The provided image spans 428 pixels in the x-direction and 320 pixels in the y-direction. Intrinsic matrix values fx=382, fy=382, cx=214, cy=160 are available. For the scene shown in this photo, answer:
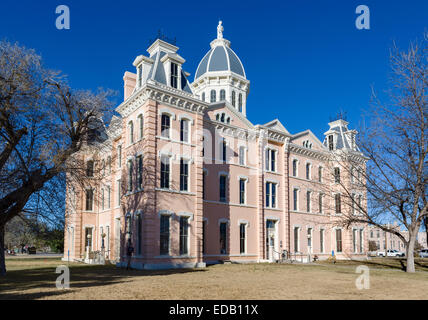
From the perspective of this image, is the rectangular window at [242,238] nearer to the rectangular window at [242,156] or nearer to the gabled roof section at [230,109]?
the rectangular window at [242,156]

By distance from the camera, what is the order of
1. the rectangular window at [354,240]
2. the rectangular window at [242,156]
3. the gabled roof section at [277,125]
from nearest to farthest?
the rectangular window at [242,156] → the gabled roof section at [277,125] → the rectangular window at [354,240]

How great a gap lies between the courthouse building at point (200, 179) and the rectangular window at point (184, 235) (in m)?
0.06

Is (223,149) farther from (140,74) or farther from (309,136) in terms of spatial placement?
(309,136)

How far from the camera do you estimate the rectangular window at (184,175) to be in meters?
26.0

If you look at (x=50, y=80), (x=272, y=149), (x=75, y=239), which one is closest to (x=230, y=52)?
(x=272, y=149)

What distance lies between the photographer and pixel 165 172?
25156 millimetres

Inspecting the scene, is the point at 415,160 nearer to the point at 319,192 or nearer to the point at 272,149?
the point at 272,149

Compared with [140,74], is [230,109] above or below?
below

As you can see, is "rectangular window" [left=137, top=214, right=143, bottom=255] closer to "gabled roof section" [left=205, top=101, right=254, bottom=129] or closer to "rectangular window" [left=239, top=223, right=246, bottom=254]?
"rectangular window" [left=239, top=223, right=246, bottom=254]

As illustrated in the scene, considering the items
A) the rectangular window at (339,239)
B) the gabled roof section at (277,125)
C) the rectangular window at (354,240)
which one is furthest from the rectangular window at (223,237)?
the rectangular window at (354,240)

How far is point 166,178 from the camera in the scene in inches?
992

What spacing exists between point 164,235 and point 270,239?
12.2 meters

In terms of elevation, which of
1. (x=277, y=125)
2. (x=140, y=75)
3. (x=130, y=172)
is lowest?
(x=130, y=172)

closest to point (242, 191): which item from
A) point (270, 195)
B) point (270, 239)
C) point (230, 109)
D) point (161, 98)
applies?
point (270, 195)
